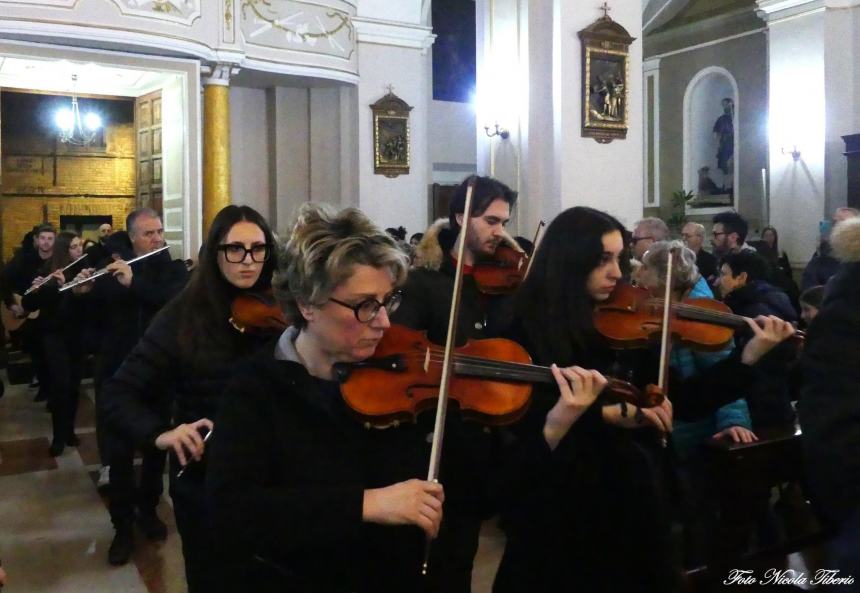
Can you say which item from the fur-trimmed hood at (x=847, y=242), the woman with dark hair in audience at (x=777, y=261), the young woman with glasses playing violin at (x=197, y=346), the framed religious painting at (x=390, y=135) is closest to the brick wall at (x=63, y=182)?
the framed religious painting at (x=390, y=135)

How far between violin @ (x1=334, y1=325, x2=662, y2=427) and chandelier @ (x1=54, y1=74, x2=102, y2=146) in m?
10.8

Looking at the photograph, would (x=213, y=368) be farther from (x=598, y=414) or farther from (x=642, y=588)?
(x=642, y=588)

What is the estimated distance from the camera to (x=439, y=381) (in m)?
1.76

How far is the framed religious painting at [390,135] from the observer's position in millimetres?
11453

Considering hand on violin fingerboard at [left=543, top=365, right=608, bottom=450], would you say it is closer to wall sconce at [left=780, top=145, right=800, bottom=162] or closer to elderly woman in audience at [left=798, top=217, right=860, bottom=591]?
elderly woman in audience at [left=798, top=217, right=860, bottom=591]

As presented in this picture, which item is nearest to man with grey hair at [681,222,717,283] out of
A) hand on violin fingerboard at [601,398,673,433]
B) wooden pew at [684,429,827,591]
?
wooden pew at [684,429,827,591]

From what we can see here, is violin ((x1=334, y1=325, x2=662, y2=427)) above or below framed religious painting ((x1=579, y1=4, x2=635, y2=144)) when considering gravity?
below

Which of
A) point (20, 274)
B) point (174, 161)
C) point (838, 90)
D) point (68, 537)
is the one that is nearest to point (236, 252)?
point (68, 537)

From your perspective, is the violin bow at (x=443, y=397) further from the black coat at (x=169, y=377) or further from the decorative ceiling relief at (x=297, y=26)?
the decorative ceiling relief at (x=297, y=26)

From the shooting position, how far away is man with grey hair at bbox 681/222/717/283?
17.8 ft

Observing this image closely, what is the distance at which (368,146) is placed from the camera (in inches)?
451

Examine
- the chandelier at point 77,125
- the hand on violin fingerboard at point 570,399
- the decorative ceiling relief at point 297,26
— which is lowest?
the hand on violin fingerboard at point 570,399

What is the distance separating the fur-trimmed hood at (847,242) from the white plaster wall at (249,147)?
1084 centimetres

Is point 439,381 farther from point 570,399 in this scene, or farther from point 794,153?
point 794,153
